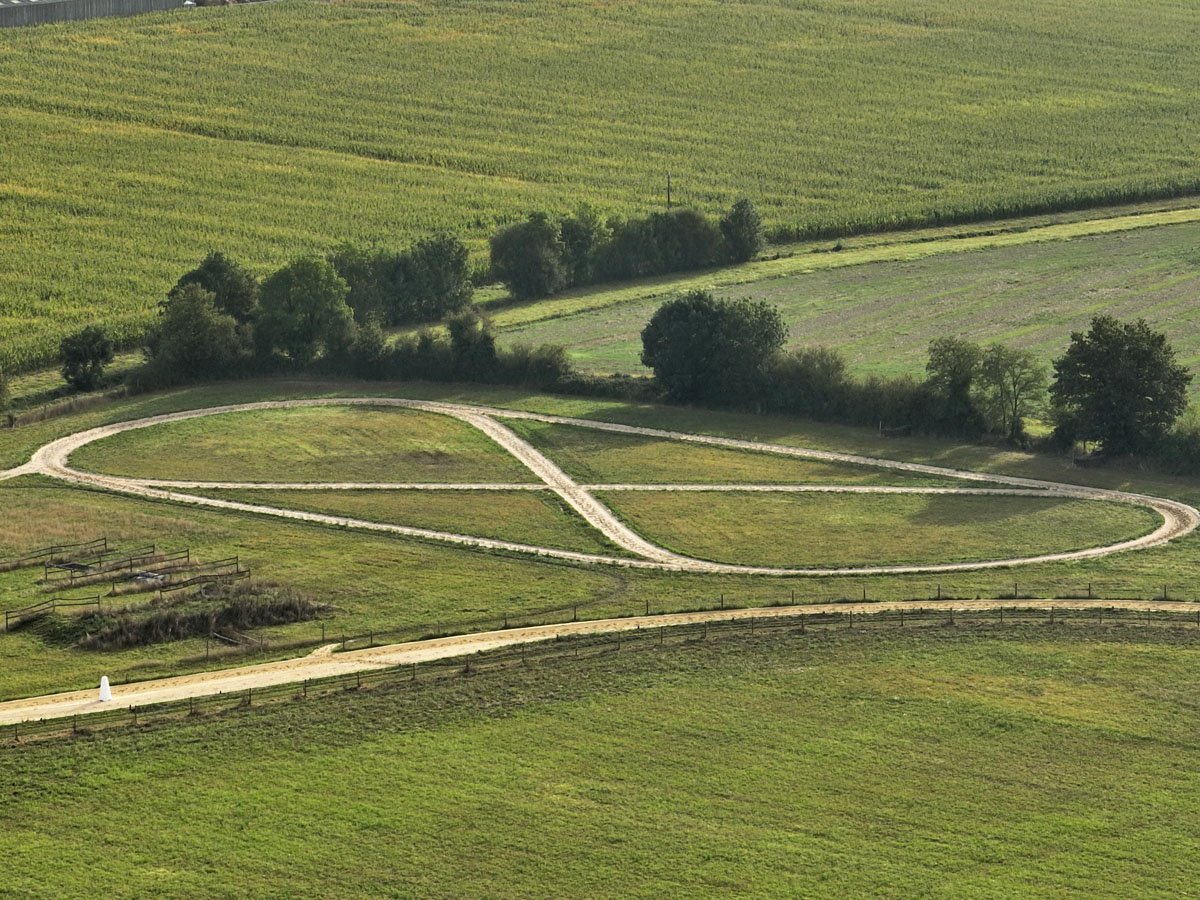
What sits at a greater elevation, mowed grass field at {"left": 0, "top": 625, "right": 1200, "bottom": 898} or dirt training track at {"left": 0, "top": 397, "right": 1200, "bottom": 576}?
dirt training track at {"left": 0, "top": 397, "right": 1200, "bottom": 576}

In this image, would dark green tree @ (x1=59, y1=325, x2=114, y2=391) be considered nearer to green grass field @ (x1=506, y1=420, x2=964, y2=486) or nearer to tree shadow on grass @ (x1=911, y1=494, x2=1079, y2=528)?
green grass field @ (x1=506, y1=420, x2=964, y2=486)

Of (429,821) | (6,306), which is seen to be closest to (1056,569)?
(429,821)

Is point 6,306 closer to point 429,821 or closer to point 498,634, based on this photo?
point 498,634

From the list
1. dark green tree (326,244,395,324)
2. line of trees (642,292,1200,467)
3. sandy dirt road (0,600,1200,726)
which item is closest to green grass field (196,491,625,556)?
sandy dirt road (0,600,1200,726)

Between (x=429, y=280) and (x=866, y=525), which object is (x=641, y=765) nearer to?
(x=866, y=525)

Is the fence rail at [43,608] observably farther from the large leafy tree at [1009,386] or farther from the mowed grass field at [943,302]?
the large leafy tree at [1009,386]

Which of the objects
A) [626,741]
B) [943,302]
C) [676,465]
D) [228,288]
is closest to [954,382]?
[676,465]
